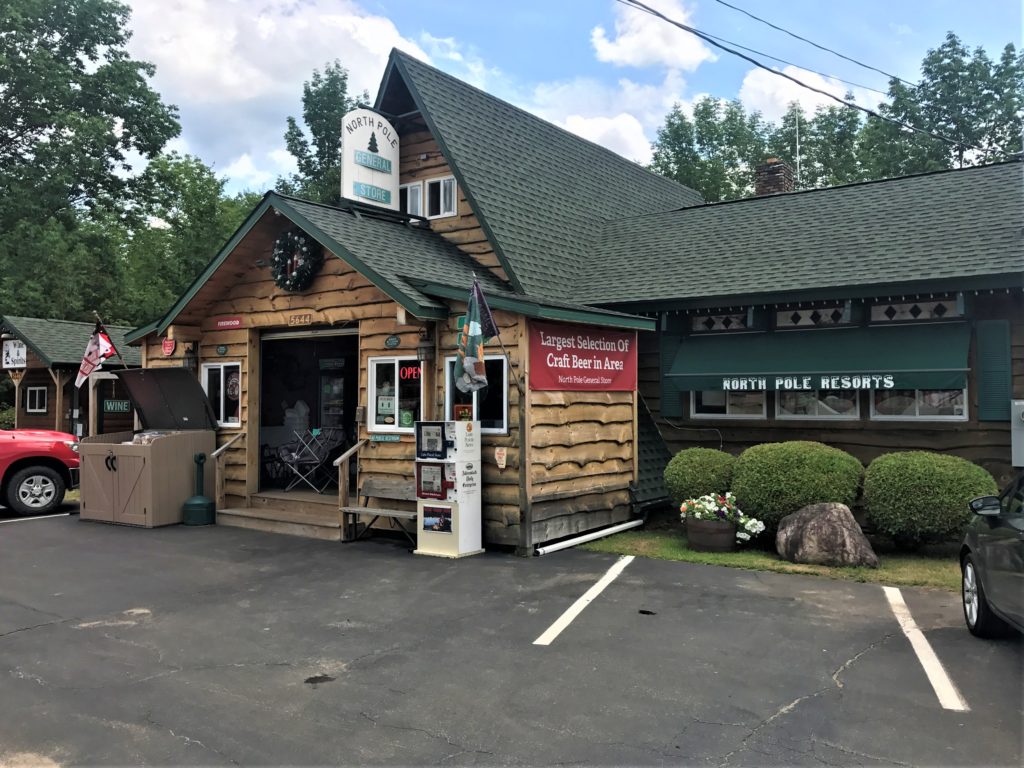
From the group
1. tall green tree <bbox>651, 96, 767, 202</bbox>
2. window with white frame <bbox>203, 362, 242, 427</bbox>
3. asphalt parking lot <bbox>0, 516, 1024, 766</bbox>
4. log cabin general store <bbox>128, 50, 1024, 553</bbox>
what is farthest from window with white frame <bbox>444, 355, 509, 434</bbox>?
tall green tree <bbox>651, 96, 767, 202</bbox>

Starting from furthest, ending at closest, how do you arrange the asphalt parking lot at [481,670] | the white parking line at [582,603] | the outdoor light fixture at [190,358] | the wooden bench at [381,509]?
the outdoor light fixture at [190,358] → the wooden bench at [381,509] → the white parking line at [582,603] → the asphalt parking lot at [481,670]

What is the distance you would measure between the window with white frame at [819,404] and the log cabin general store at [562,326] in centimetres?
3

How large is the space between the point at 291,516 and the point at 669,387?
6.09 meters

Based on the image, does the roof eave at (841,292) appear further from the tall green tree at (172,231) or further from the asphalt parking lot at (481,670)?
the tall green tree at (172,231)

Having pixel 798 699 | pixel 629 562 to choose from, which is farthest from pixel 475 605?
pixel 798 699

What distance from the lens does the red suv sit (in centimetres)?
1237

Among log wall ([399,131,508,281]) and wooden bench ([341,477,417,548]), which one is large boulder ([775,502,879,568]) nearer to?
wooden bench ([341,477,417,548])

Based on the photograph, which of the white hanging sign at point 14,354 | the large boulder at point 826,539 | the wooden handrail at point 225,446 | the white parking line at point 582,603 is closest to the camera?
the white parking line at point 582,603

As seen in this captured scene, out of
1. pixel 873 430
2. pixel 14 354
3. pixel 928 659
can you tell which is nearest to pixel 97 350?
pixel 14 354

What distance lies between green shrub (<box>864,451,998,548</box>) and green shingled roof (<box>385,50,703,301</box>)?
18.9 ft

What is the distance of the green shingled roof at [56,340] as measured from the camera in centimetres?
1909

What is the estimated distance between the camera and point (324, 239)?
1016 cm

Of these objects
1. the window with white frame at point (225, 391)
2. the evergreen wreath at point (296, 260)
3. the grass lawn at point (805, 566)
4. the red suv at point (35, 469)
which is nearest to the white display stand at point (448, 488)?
the grass lawn at point (805, 566)

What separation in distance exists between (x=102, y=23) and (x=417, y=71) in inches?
1003
